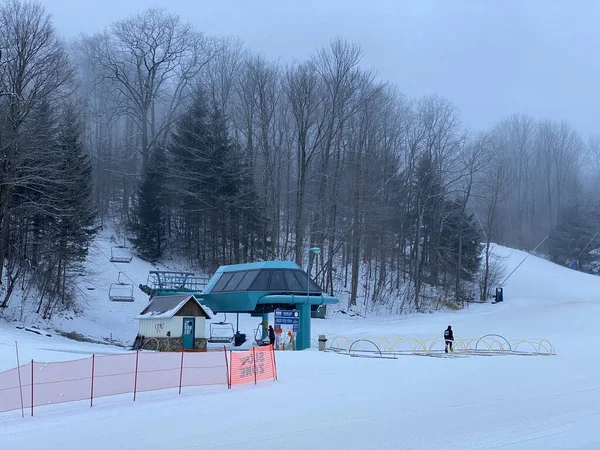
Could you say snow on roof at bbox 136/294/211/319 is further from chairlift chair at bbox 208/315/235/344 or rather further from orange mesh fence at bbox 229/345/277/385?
orange mesh fence at bbox 229/345/277/385

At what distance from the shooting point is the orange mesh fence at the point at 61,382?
15617 mm

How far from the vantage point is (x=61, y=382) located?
15.8m

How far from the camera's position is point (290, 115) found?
5988 cm

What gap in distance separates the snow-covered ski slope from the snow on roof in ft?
16.5

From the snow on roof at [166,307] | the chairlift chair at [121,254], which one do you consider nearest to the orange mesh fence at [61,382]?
the snow on roof at [166,307]

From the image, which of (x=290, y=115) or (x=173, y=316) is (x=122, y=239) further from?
(x=173, y=316)

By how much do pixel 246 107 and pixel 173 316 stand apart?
28.0m

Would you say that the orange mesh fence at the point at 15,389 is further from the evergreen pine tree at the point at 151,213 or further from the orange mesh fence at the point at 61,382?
the evergreen pine tree at the point at 151,213

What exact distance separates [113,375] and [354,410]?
20.8ft

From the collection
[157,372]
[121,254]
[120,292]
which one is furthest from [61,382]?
[121,254]

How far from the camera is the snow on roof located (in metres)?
31.2

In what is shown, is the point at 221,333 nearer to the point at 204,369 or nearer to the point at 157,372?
the point at 204,369

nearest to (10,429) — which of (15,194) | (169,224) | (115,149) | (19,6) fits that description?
(15,194)

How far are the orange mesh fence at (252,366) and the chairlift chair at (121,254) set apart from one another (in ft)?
103
